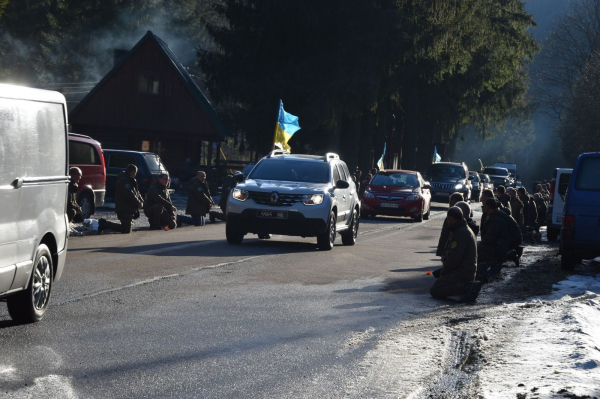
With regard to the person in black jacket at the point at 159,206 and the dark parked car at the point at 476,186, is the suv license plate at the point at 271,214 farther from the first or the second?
the dark parked car at the point at 476,186

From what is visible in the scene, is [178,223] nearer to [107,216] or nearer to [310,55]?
[107,216]

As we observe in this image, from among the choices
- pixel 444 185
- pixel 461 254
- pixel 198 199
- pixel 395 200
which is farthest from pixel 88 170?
pixel 444 185

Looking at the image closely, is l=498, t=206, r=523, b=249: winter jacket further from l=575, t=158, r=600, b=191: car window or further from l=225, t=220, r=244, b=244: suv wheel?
l=225, t=220, r=244, b=244: suv wheel

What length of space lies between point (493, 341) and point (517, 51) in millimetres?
44788

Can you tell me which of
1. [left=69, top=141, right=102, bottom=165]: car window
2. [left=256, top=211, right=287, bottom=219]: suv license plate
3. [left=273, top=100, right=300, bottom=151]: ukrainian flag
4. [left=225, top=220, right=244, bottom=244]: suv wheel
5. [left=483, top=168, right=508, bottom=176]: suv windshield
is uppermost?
[left=273, top=100, right=300, bottom=151]: ukrainian flag

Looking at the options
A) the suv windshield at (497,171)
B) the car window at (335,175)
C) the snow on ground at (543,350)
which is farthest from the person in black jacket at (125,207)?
the suv windshield at (497,171)

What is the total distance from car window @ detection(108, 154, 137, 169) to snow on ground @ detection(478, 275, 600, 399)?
71.1 feet

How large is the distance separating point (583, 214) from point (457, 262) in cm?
502

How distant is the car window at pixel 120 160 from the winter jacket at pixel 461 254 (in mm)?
21021

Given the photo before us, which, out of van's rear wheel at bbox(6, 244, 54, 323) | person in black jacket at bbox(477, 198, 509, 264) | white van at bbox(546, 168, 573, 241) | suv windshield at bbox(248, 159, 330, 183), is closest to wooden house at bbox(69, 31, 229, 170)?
white van at bbox(546, 168, 573, 241)

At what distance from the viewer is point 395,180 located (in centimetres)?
3272

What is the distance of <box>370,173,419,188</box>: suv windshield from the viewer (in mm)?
32344

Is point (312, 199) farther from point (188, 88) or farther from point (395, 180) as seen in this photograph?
point (188, 88)

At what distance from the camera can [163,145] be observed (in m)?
49.3
